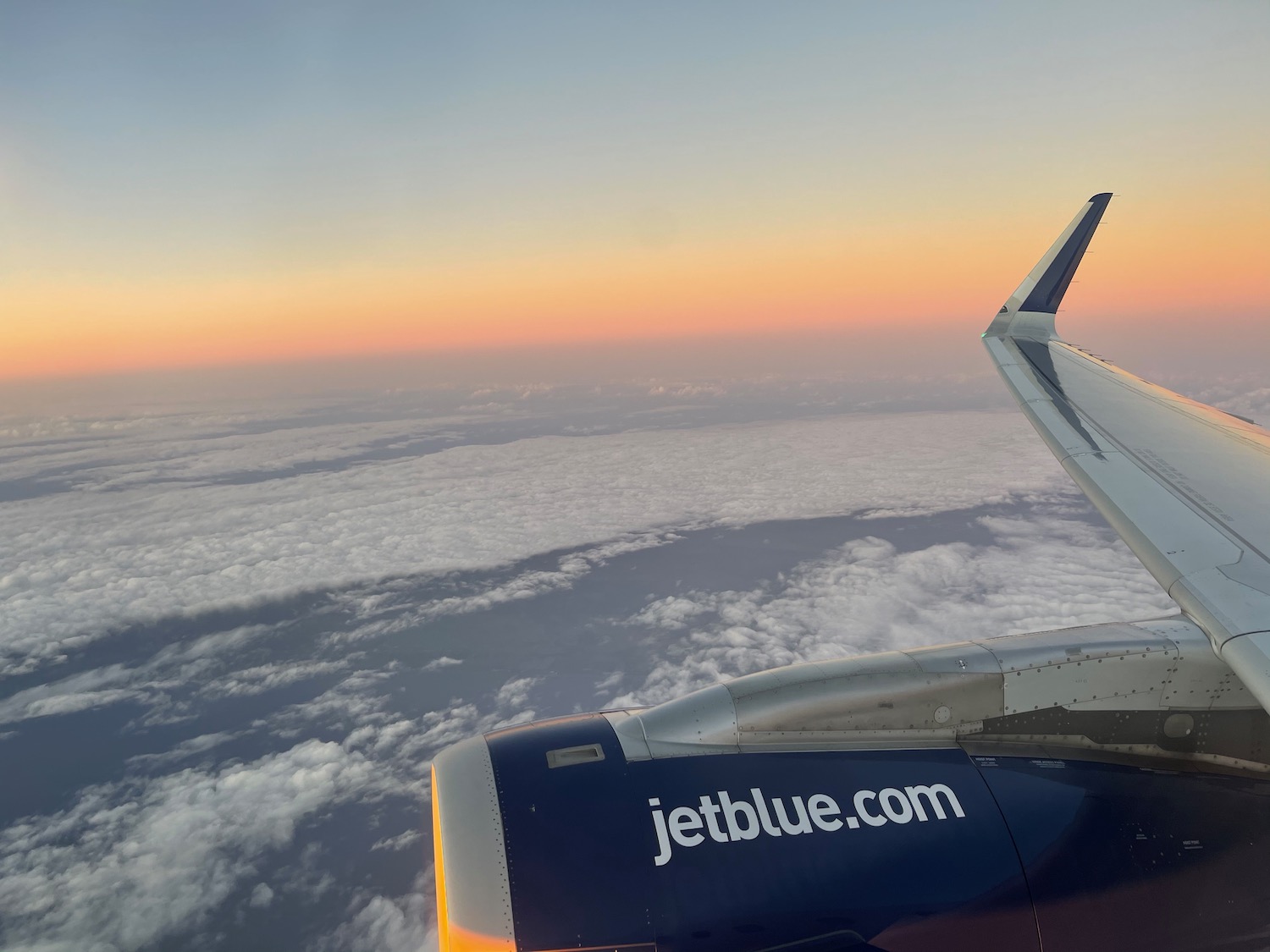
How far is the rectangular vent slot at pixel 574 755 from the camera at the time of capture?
4.05 metres

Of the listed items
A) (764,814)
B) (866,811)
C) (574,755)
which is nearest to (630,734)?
(574,755)

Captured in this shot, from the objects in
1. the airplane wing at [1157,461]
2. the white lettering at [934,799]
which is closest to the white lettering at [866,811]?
the white lettering at [934,799]

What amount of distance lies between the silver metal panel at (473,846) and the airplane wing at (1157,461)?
353cm

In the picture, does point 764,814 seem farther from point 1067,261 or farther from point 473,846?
point 1067,261

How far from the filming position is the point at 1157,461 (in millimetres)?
5797

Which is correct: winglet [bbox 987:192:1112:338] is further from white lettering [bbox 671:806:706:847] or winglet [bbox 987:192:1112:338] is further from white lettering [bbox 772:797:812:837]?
white lettering [bbox 671:806:706:847]

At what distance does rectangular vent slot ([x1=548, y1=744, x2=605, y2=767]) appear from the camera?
405 cm

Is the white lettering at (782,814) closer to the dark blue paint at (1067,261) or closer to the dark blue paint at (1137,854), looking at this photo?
the dark blue paint at (1137,854)

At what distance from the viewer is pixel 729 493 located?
11362cm

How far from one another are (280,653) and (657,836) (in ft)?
211

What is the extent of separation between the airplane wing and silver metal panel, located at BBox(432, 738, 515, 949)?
3.53m

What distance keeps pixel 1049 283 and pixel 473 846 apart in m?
9.23

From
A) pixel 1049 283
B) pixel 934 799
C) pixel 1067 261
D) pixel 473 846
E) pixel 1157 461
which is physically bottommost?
pixel 934 799

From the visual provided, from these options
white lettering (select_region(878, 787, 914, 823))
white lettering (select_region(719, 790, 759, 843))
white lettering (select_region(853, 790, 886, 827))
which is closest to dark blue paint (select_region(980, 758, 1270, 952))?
white lettering (select_region(878, 787, 914, 823))
